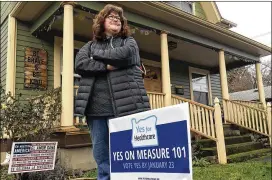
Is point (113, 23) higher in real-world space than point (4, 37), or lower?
lower

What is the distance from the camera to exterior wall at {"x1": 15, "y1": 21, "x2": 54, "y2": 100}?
7.02m

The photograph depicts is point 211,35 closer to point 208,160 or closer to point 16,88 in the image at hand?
point 208,160

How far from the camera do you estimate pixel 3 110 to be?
4391 mm

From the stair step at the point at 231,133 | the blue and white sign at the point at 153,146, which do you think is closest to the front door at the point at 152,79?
the stair step at the point at 231,133

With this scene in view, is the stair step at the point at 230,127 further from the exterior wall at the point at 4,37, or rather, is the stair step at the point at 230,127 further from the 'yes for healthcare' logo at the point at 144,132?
the 'yes for healthcare' logo at the point at 144,132

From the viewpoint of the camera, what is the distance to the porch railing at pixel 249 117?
26.6 ft

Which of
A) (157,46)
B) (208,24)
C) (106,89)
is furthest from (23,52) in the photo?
(106,89)

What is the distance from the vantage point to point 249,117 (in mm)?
8367

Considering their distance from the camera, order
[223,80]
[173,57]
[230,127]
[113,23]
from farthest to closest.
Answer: [173,57], [223,80], [230,127], [113,23]

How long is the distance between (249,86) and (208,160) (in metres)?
31.0

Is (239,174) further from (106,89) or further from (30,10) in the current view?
(30,10)

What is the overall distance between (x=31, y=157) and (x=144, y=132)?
7.61 feet

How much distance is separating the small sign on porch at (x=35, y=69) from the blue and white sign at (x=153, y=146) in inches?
228

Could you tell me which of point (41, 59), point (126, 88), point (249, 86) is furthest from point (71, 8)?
point (249, 86)
